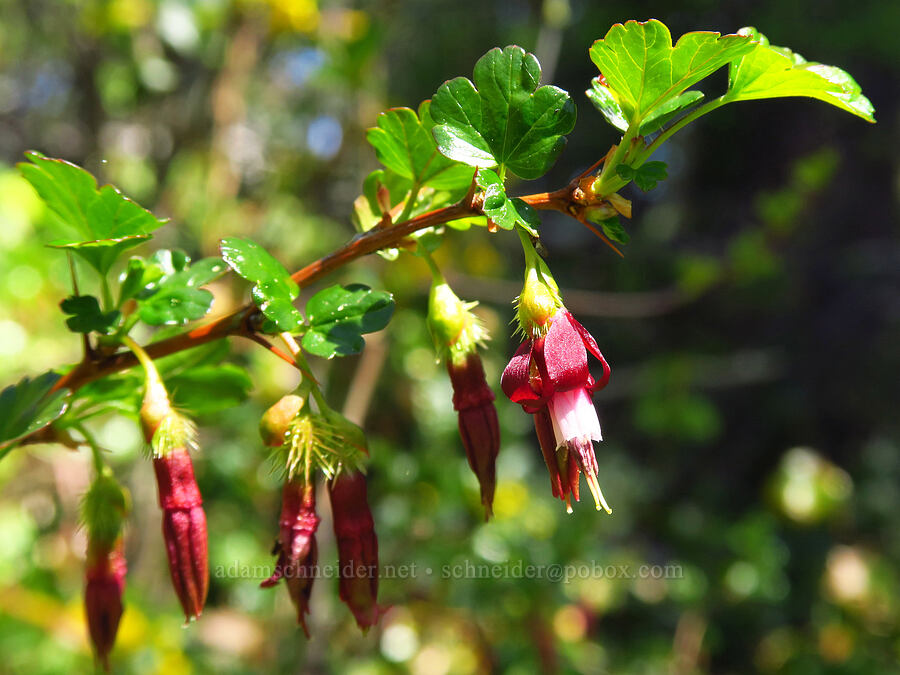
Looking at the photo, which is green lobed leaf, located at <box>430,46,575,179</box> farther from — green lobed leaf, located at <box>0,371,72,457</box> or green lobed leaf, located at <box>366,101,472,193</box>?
green lobed leaf, located at <box>0,371,72,457</box>

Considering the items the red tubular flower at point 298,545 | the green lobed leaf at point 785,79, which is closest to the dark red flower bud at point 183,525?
the red tubular flower at point 298,545

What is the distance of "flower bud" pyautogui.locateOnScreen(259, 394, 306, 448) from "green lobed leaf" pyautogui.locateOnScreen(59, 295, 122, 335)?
0.51ft

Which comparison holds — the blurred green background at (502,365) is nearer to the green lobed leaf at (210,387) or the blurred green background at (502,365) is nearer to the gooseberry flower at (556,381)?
the green lobed leaf at (210,387)

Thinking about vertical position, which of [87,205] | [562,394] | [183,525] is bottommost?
[183,525]

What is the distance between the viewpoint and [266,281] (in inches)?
20.9

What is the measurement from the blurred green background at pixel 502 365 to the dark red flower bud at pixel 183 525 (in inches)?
10.5

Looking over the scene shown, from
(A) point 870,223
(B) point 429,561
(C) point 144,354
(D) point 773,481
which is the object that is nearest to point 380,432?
(B) point 429,561

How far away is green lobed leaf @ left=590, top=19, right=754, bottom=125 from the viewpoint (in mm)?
450

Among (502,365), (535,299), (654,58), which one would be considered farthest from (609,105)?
(502,365)

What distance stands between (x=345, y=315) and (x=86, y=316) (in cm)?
21

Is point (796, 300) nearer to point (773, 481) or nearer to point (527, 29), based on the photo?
point (773, 481)

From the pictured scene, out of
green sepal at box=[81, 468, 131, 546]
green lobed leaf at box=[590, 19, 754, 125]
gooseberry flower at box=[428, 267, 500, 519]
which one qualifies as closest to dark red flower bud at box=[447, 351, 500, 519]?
gooseberry flower at box=[428, 267, 500, 519]

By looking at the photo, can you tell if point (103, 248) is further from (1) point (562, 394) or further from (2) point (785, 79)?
(2) point (785, 79)

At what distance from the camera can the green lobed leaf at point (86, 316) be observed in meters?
0.55
